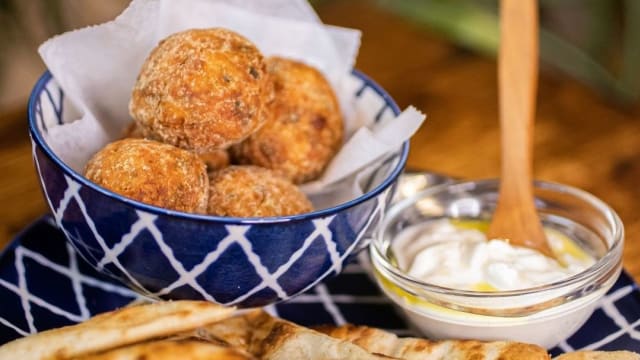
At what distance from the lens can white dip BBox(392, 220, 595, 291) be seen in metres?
0.97

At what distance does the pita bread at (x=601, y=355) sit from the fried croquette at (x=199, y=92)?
42 cm

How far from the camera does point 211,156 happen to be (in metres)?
0.99

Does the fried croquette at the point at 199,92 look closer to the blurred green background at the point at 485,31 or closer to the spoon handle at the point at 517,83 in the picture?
the spoon handle at the point at 517,83

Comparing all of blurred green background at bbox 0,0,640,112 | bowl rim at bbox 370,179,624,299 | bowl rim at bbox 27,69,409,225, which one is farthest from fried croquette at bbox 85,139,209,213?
blurred green background at bbox 0,0,640,112

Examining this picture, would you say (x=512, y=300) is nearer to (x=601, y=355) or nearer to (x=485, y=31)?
(x=601, y=355)

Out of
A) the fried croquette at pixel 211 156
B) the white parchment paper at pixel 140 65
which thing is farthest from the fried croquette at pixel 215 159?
the white parchment paper at pixel 140 65

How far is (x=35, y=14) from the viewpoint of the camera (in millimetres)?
2354

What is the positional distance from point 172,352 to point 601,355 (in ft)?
1.50

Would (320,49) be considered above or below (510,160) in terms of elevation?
above

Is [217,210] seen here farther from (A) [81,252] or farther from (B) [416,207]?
(B) [416,207]

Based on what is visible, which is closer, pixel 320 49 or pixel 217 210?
pixel 217 210

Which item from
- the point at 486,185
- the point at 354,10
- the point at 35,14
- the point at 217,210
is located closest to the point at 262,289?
the point at 217,210

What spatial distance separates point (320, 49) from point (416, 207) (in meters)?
0.26

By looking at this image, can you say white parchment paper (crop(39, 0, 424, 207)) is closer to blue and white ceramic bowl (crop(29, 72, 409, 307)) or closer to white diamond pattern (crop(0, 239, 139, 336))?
blue and white ceramic bowl (crop(29, 72, 409, 307))
